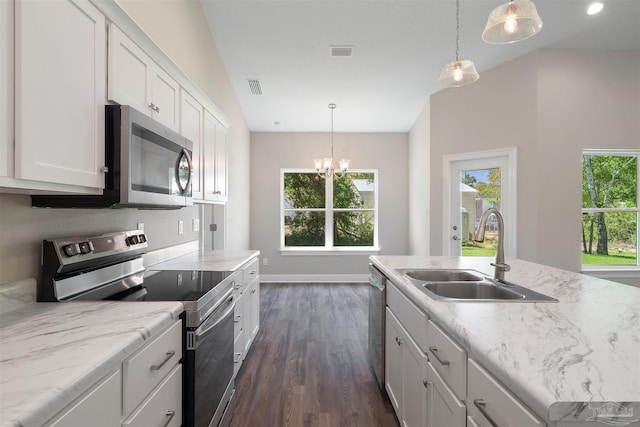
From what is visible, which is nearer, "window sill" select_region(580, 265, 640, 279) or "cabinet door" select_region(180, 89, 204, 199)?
"cabinet door" select_region(180, 89, 204, 199)

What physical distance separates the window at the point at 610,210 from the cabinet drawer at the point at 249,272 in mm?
3949

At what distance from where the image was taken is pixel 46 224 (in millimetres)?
1396

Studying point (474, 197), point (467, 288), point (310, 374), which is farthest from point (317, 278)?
point (467, 288)

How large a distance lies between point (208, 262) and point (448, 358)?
194cm

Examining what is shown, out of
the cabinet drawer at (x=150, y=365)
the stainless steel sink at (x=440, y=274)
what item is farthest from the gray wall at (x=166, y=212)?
the stainless steel sink at (x=440, y=274)

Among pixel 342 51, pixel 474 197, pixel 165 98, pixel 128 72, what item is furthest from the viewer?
pixel 474 197

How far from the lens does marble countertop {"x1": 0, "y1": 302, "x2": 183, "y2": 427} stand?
670mm

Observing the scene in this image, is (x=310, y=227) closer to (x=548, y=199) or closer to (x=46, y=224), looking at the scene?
(x=548, y=199)

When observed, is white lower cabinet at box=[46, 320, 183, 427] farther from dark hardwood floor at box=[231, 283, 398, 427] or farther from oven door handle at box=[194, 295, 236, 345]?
dark hardwood floor at box=[231, 283, 398, 427]

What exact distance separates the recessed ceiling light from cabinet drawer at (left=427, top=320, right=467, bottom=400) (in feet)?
12.5

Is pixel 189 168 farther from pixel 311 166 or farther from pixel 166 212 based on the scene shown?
pixel 311 166

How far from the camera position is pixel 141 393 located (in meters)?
1.06

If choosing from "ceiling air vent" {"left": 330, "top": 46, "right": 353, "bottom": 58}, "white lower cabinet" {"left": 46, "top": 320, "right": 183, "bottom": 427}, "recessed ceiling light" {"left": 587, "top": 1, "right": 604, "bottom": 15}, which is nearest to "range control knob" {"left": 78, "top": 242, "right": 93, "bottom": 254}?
"white lower cabinet" {"left": 46, "top": 320, "right": 183, "bottom": 427}

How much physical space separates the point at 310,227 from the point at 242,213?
1.44 m
